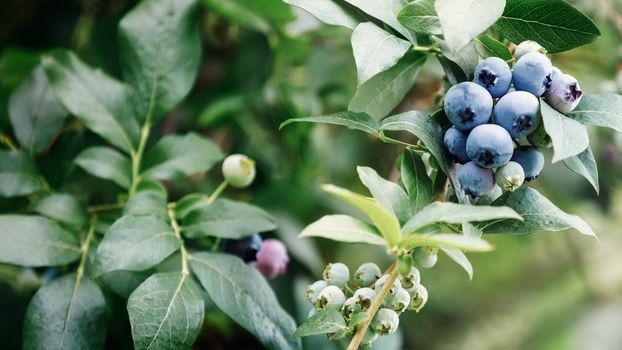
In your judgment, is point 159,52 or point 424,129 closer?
point 424,129

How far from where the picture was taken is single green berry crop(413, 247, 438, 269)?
554 mm

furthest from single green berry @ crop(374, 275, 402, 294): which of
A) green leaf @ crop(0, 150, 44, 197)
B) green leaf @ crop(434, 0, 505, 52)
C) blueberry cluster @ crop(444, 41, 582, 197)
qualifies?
green leaf @ crop(0, 150, 44, 197)

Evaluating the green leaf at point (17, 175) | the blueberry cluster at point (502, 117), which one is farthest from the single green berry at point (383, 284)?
the green leaf at point (17, 175)

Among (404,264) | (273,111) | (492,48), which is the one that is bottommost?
(273,111)

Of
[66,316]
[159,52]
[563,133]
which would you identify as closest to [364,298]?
[563,133]

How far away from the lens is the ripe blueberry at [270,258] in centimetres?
77

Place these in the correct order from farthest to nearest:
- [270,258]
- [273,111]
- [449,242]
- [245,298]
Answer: [273,111] → [270,258] → [245,298] → [449,242]

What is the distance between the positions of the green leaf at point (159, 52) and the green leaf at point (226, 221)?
18 cm

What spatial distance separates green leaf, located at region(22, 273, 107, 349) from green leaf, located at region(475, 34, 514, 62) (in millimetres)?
482

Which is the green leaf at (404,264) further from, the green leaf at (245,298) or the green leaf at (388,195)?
the green leaf at (245,298)

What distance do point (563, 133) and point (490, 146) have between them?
0.20 feet

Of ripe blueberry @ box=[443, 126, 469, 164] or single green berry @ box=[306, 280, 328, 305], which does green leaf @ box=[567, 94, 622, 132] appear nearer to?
ripe blueberry @ box=[443, 126, 469, 164]

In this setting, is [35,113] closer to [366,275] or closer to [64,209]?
[64,209]

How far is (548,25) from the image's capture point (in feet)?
1.95
